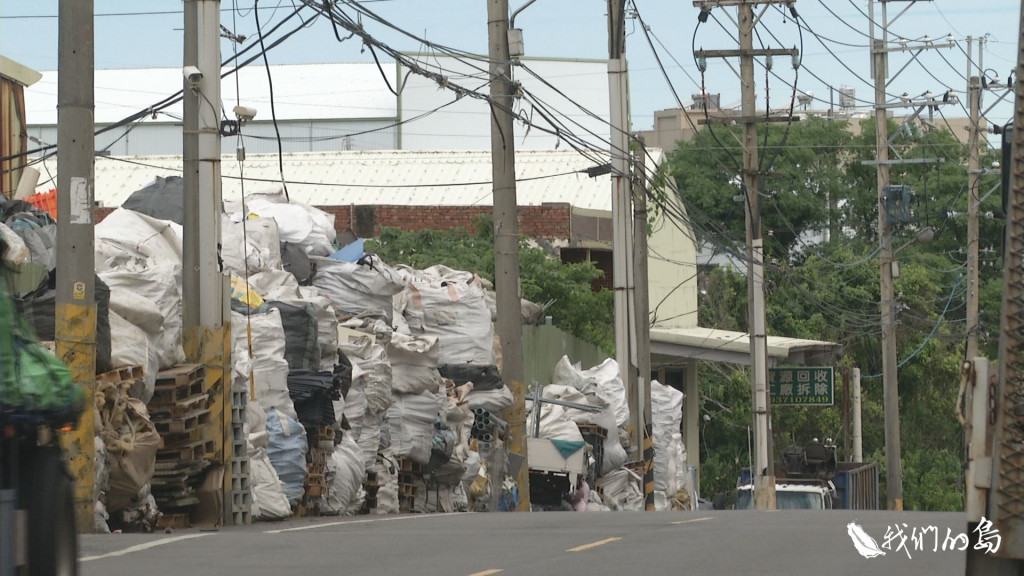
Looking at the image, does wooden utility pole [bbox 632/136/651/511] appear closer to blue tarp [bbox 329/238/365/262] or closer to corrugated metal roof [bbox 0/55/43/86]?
blue tarp [bbox 329/238/365/262]

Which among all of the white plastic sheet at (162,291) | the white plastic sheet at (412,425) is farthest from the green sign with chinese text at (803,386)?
the white plastic sheet at (162,291)

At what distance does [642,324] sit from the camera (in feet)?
94.3

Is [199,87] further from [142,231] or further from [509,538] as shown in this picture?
[509,538]

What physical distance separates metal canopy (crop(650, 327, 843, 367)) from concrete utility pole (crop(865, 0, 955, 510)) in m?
2.07

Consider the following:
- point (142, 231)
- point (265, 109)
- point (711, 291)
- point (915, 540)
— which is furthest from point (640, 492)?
point (265, 109)

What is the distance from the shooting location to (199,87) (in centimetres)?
1507

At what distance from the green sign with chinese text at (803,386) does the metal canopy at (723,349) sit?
33 centimetres

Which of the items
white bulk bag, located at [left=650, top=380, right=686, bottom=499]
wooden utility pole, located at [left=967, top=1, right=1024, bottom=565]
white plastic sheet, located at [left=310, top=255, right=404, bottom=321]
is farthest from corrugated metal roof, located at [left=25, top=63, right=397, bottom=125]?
wooden utility pole, located at [left=967, top=1, right=1024, bottom=565]

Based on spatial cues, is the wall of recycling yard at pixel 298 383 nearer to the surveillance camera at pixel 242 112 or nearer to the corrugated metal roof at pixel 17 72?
the surveillance camera at pixel 242 112

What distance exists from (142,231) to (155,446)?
378 cm

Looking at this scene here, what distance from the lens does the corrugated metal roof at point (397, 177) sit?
145 ft

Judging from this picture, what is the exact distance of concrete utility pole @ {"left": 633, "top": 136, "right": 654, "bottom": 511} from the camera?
27500mm

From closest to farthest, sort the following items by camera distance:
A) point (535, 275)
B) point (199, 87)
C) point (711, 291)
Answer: point (199, 87), point (535, 275), point (711, 291)

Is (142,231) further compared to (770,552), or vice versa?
(142,231)
